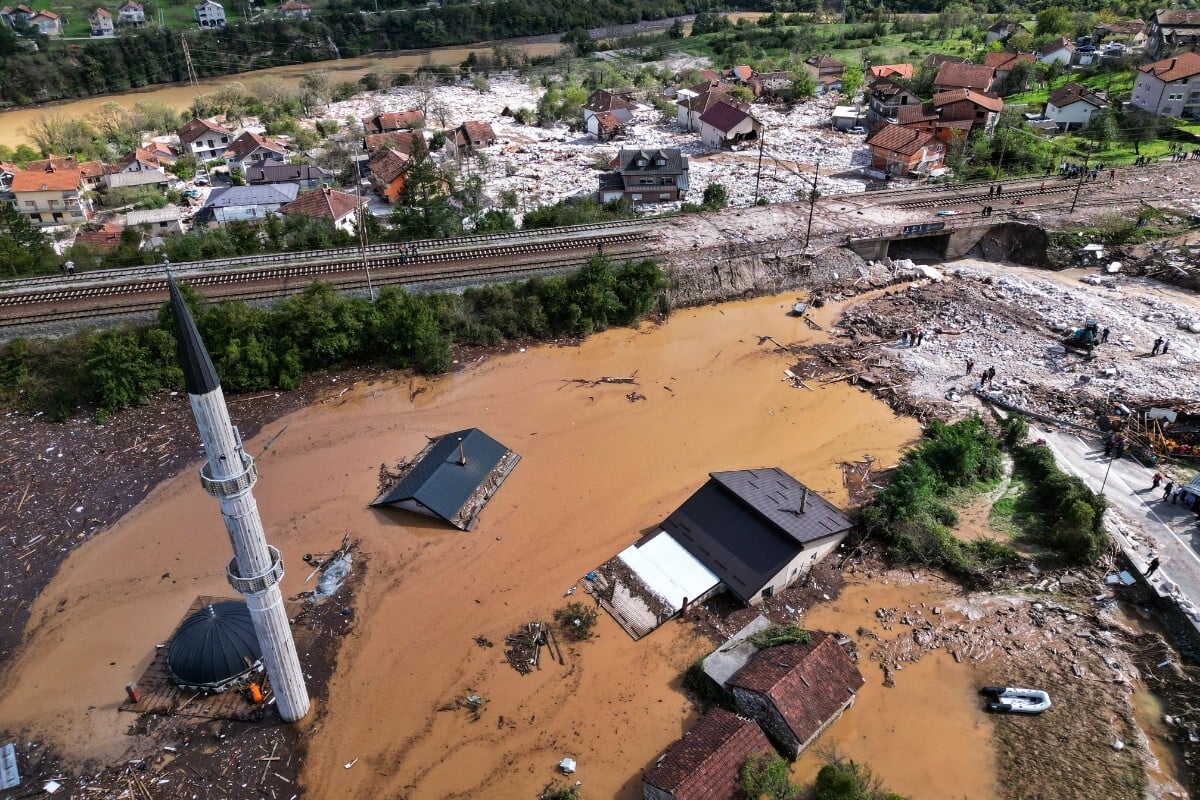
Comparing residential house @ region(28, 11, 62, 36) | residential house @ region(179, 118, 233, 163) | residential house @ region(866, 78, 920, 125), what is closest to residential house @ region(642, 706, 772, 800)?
residential house @ region(866, 78, 920, 125)

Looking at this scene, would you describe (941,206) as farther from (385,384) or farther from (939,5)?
(939,5)

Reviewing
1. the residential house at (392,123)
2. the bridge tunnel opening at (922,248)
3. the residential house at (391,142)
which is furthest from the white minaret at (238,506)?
the residential house at (392,123)

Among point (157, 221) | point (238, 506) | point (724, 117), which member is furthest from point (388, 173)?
point (238, 506)

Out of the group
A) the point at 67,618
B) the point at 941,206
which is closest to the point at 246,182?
the point at 67,618

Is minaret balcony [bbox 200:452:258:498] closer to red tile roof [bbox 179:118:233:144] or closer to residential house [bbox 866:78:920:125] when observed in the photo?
red tile roof [bbox 179:118:233:144]

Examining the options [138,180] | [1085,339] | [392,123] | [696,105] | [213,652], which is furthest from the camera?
[392,123]

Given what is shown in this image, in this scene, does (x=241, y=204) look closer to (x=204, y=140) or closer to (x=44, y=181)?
(x=44, y=181)
